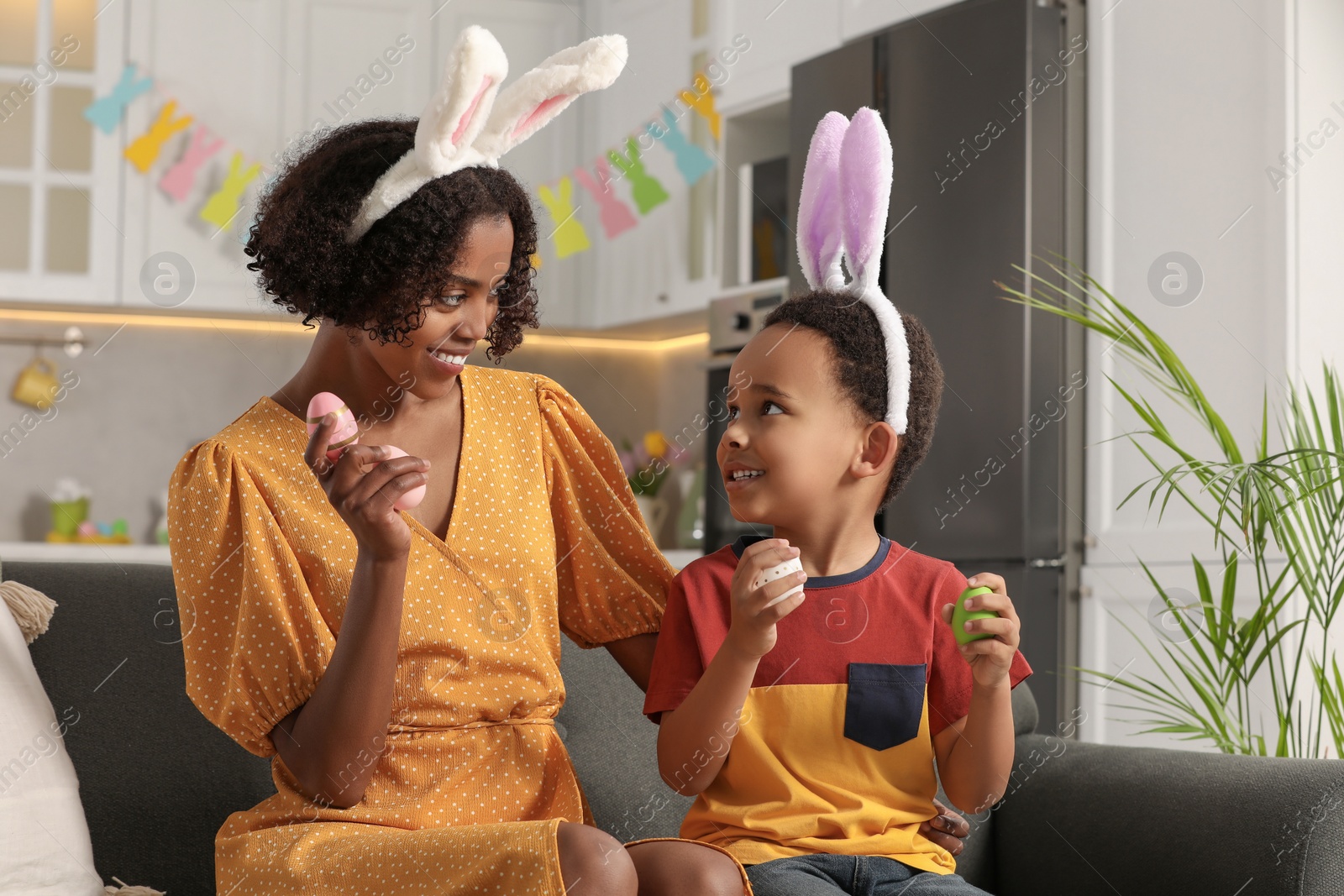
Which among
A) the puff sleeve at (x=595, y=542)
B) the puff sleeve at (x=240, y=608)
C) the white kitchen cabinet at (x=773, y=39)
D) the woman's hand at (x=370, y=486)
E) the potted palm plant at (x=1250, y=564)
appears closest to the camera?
the woman's hand at (x=370, y=486)

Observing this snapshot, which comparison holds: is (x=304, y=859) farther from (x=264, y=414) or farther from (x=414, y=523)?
(x=264, y=414)

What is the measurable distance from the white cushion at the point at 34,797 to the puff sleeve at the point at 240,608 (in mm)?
286

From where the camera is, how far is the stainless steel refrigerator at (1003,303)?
2.75 metres

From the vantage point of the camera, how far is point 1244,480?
6.20ft

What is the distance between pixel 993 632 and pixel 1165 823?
591 mm

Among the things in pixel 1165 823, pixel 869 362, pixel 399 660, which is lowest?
pixel 1165 823

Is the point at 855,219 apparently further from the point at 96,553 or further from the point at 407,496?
the point at 96,553

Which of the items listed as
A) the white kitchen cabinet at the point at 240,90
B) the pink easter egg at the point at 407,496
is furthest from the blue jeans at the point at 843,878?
the white kitchen cabinet at the point at 240,90

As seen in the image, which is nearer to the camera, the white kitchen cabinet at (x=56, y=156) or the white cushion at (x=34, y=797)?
the white cushion at (x=34, y=797)

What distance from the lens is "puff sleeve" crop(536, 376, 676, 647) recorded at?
132 centimetres

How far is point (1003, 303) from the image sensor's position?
9.17 feet

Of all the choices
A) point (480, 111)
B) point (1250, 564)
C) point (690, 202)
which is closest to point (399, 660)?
point (480, 111)

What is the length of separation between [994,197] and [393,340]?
1969 millimetres

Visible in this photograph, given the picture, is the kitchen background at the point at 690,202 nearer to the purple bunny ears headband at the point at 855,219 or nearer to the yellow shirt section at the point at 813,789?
the purple bunny ears headband at the point at 855,219
